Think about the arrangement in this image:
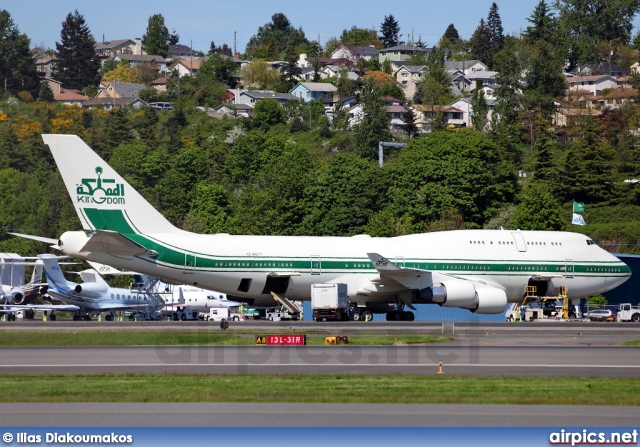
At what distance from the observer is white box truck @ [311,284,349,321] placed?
165 ft

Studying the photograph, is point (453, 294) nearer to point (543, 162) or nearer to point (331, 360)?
point (331, 360)

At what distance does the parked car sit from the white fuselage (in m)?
7.35

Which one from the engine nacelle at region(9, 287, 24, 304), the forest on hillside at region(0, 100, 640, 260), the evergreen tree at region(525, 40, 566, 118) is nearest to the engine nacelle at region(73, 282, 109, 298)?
the engine nacelle at region(9, 287, 24, 304)

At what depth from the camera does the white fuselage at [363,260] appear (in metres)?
49.0

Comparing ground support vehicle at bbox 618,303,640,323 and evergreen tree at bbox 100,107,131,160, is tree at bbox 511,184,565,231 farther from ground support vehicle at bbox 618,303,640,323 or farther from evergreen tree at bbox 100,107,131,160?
evergreen tree at bbox 100,107,131,160

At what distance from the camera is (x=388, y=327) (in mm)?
46000

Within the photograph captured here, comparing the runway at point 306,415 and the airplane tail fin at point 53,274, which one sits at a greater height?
the runway at point 306,415

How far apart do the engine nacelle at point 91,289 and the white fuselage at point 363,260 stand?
1935 centimetres

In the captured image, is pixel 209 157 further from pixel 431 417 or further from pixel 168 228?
pixel 431 417

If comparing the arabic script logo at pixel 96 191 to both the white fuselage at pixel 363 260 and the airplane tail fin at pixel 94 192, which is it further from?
the white fuselage at pixel 363 260

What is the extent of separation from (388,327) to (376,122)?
93.0 meters

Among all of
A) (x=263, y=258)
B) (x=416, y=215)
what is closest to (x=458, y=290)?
(x=263, y=258)

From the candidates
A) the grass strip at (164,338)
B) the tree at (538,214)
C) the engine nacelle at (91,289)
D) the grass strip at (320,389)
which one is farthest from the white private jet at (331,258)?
the tree at (538,214)

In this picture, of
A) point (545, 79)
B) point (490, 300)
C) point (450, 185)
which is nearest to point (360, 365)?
point (490, 300)
